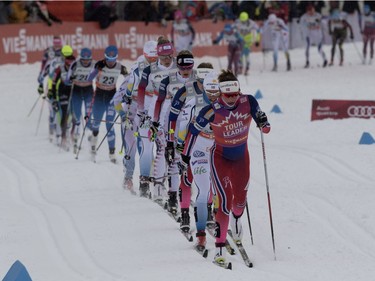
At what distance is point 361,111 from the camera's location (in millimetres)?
20453

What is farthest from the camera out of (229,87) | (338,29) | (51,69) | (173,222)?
(338,29)

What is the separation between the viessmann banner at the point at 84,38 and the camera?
28.9 meters

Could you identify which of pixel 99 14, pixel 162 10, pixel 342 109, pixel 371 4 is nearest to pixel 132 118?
pixel 342 109

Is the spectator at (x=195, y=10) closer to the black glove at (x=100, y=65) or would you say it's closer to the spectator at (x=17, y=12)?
the spectator at (x=17, y=12)

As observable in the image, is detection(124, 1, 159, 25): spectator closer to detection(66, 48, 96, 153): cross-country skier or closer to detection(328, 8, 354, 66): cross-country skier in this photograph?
detection(328, 8, 354, 66): cross-country skier

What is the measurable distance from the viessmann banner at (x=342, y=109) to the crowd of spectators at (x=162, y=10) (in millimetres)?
11821

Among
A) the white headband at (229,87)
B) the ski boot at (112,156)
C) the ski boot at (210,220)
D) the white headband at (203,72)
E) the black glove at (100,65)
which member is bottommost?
the ski boot at (112,156)

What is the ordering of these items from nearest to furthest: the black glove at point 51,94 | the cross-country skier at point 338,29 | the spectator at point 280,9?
the black glove at point 51,94, the cross-country skier at point 338,29, the spectator at point 280,9

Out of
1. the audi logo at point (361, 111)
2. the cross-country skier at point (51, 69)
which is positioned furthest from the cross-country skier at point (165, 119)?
the cross-country skier at point (51, 69)

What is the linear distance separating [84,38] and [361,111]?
1258 cm

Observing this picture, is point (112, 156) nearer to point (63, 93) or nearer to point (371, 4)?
point (63, 93)

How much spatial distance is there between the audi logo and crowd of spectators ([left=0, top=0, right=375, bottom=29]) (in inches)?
484

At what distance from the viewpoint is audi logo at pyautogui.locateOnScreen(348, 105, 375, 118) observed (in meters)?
20.4

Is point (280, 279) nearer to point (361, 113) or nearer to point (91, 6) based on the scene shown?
point (361, 113)
